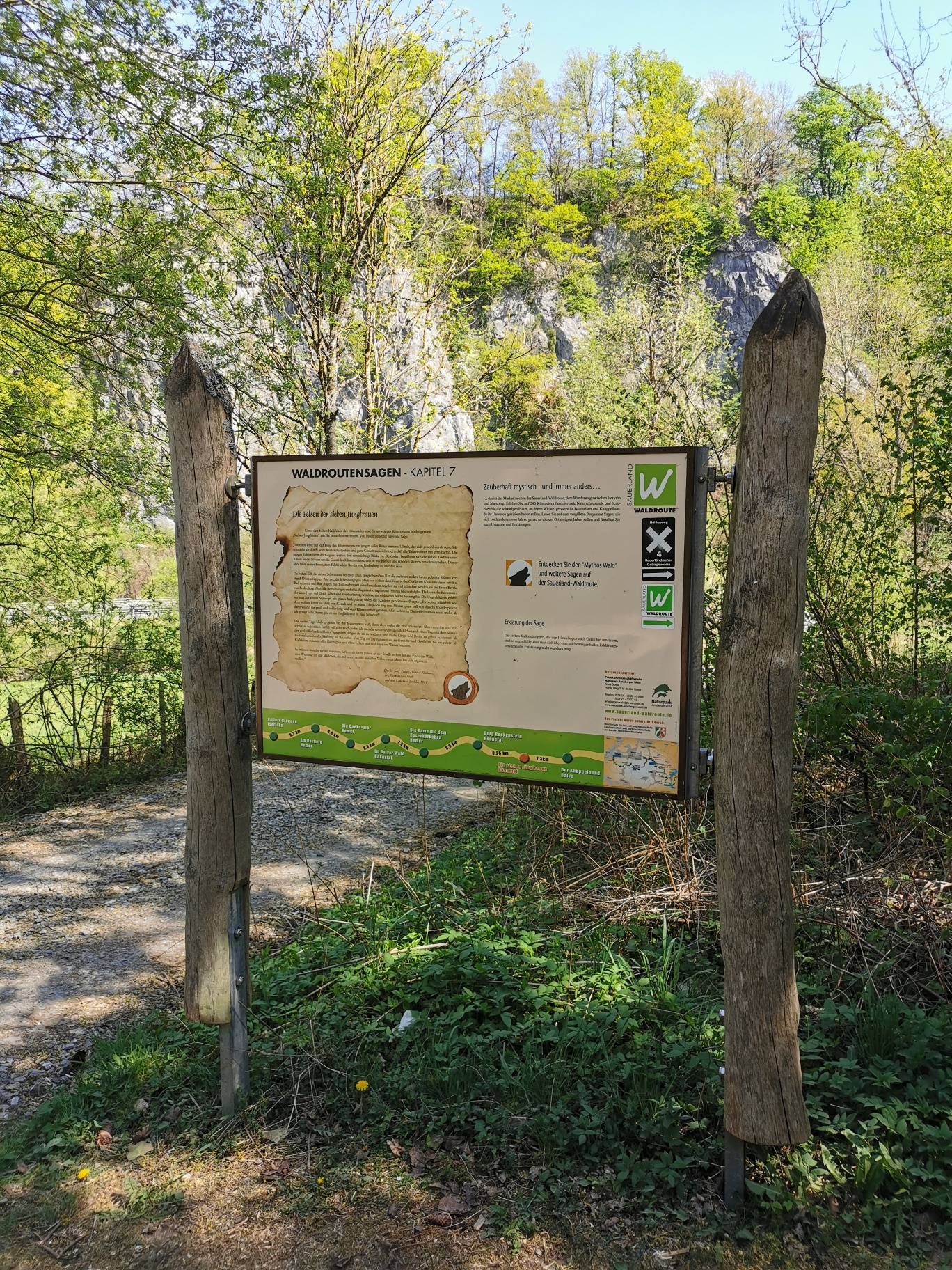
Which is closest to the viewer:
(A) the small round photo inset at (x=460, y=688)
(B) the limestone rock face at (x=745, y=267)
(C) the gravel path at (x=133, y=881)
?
(A) the small round photo inset at (x=460, y=688)

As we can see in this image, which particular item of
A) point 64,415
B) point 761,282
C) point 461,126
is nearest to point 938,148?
point 461,126

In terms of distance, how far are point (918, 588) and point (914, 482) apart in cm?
63

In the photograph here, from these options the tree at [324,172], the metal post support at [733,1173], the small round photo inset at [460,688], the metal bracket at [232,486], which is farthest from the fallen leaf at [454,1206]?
the tree at [324,172]

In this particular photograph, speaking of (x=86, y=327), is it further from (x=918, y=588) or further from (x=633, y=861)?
(x=918, y=588)

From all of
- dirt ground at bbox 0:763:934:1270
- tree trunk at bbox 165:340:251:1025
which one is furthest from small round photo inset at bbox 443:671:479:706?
dirt ground at bbox 0:763:934:1270

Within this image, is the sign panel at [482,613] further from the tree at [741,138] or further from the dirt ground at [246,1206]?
the tree at [741,138]

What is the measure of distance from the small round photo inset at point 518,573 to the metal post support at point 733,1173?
1.80m

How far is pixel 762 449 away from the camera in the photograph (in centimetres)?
245

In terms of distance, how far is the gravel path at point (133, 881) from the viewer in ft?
13.7

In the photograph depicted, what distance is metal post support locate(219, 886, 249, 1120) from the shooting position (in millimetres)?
3203

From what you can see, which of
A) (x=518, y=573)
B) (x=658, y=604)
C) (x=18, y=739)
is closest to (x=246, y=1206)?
(x=518, y=573)

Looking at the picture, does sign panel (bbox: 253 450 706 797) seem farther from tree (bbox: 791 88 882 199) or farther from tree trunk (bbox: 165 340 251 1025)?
tree (bbox: 791 88 882 199)

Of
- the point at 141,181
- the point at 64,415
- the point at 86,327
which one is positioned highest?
the point at 141,181

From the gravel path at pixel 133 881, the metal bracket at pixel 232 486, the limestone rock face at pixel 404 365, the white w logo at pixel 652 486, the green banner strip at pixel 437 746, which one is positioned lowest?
the gravel path at pixel 133 881
